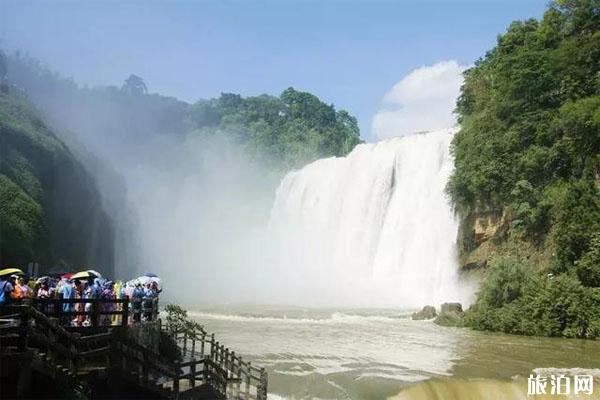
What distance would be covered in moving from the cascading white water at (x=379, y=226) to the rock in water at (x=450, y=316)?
615 centimetres

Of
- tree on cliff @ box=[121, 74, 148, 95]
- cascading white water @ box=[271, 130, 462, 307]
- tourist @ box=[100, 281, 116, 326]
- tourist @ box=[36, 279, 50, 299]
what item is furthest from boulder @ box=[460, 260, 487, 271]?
tree on cliff @ box=[121, 74, 148, 95]

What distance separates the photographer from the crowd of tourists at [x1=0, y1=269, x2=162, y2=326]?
10.8m

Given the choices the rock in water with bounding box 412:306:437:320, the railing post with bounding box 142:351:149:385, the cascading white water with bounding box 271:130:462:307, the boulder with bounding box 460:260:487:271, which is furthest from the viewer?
the cascading white water with bounding box 271:130:462:307

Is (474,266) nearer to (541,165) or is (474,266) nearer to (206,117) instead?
(541,165)

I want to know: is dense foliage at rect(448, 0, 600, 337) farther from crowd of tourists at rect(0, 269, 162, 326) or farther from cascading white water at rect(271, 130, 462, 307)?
crowd of tourists at rect(0, 269, 162, 326)

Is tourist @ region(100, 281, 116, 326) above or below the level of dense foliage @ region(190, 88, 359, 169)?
below

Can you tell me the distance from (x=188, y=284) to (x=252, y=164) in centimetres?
3162

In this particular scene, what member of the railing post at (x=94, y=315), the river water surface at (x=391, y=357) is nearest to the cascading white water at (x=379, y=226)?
the river water surface at (x=391, y=357)

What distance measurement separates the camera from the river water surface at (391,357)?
13.9m

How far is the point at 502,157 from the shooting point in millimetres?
32938

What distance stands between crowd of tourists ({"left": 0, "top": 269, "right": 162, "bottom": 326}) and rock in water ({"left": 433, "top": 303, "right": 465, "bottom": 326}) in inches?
622

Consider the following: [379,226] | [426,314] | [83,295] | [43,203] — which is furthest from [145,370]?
[379,226]

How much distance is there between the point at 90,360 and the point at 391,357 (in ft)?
34.0

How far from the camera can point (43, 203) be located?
30297 mm
